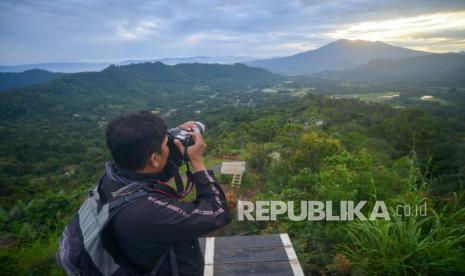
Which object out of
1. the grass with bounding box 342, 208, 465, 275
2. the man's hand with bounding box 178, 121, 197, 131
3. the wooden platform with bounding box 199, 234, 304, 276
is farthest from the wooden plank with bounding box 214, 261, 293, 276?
the man's hand with bounding box 178, 121, 197, 131

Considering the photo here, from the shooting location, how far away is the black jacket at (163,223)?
117 cm

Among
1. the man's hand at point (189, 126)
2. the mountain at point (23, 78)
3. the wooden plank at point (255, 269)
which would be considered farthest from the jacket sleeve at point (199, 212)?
the mountain at point (23, 78)

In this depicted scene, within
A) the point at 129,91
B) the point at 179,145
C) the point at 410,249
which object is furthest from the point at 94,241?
the point at 129,91

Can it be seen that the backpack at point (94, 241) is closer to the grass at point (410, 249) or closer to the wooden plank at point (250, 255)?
the wooden plank at point (250, 255)

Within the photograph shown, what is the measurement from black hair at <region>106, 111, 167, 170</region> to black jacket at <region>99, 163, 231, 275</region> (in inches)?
2.7

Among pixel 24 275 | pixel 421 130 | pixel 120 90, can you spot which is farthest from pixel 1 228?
pixel 120 90

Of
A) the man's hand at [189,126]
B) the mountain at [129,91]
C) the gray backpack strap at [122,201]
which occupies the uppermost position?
the man's hand at [189,126]

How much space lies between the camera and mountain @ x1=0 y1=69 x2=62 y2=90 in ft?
437

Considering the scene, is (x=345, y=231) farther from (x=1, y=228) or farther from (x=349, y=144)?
(x=349, y=144)

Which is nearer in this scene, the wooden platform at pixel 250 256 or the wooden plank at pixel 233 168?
the wooden platform at pixel 250 256

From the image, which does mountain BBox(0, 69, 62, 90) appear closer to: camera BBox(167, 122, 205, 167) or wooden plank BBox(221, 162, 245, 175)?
wooden plank BBox(221, 162, 245, 175)

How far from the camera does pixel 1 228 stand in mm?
4184

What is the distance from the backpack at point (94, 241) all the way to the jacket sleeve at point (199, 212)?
11 cm

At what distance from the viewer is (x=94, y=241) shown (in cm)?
115
